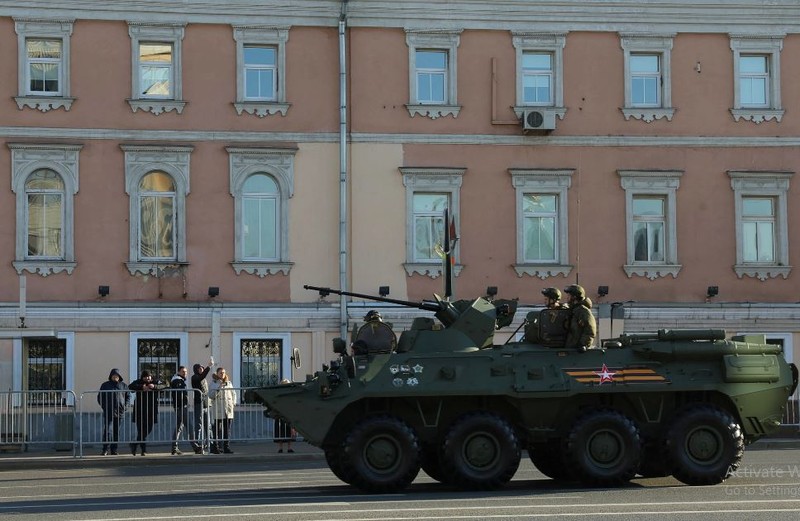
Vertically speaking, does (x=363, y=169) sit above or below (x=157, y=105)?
below

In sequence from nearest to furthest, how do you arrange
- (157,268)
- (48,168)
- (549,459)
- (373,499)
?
(373,499) < (549,459) < (48,168) < (157,268)

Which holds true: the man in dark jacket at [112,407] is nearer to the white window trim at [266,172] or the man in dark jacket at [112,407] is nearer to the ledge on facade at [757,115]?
the white window trim at [266,172]

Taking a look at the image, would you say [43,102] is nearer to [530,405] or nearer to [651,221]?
[651,221]

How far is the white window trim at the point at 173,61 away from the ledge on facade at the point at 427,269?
18.8ft

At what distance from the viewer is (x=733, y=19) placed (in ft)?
111

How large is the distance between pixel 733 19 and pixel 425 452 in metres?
18.7

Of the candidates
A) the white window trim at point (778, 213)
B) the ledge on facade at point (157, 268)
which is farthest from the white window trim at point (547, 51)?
the ledge on facade at point (157, 268)

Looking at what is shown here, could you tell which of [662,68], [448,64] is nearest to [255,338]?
[448,64]

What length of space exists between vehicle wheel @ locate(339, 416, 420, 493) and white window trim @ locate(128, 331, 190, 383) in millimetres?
15265

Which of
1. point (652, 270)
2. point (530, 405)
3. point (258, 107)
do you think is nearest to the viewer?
point (530, 405)

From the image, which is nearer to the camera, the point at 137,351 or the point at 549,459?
the point at 549,459

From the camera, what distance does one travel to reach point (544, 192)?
109ft

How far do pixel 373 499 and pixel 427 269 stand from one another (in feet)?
56.1

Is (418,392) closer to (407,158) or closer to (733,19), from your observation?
(407,158)
